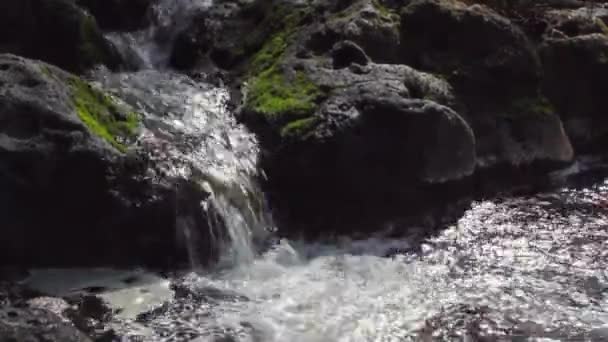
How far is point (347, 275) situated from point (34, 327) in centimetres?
380

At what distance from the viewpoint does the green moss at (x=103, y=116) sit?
9.04 metres

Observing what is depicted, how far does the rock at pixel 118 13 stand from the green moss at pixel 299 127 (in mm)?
4805

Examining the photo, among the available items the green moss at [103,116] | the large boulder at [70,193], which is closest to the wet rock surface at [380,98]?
the green moss at [103,116]

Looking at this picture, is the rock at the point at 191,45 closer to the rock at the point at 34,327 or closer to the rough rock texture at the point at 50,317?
the rough rock texture at the point at 50,317

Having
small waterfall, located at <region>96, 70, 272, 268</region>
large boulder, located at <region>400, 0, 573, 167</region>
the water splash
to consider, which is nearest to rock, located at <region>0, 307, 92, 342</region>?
the water splash

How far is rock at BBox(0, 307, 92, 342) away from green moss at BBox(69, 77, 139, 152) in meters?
2.78

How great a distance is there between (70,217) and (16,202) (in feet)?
1.78

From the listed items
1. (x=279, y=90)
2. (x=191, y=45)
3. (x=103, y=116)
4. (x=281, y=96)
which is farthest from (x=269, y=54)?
(x=103, y=116)

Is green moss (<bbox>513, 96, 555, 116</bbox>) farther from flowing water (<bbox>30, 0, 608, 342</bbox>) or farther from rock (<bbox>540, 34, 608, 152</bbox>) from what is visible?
flowing water (<bbox>30, 0, 608, 342</bbox>)

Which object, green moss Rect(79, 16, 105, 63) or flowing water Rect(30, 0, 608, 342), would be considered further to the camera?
green moss Rect(79, 16, 105, 63)

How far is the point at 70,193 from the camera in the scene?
27.1 feet

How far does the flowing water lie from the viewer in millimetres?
7770

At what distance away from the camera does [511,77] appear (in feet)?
42.3

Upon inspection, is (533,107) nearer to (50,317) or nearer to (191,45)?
(191,45)
